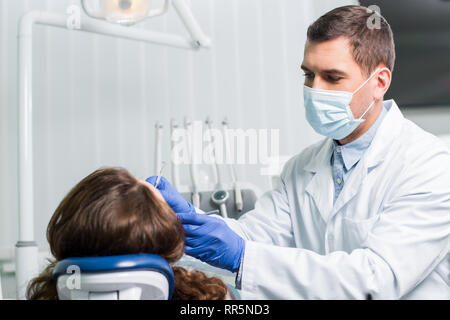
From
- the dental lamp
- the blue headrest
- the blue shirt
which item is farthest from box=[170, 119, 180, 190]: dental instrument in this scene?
the blue headrest

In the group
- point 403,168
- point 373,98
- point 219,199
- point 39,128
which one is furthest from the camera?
point 39,128

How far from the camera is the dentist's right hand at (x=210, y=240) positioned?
1.17 m

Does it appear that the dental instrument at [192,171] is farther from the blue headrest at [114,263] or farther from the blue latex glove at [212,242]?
the blue headrest at [114,263]

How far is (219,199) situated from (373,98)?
2.80 feet

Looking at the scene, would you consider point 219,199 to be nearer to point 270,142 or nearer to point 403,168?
point 270,142

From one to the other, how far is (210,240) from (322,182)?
57 cm

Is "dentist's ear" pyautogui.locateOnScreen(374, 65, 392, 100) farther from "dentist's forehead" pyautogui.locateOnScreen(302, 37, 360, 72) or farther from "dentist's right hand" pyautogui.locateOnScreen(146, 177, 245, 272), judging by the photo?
"dentist's right hand" pyautogui.locateOnScreen(146, 177, 245, 272)

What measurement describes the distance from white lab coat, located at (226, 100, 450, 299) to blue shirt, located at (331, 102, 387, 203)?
3cm

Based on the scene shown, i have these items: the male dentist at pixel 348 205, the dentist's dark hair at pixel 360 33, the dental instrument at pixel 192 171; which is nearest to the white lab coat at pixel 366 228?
the male dentist at pixel 348 205

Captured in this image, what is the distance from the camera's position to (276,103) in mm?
2639

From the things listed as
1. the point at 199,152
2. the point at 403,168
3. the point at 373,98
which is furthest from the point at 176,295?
the point at 199,152

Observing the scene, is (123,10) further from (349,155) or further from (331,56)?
(349,155)

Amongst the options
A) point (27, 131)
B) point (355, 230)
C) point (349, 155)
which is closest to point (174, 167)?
point (27, 131)

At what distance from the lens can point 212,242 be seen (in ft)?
3.87
